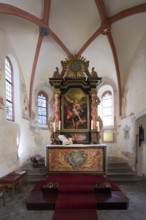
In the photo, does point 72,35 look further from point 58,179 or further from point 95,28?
point 58,179

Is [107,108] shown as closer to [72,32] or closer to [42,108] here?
[42,108]

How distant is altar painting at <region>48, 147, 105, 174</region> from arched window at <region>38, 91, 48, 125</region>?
13.5 feet

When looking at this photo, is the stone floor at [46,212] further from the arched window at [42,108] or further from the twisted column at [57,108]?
the arched window at [42,108]

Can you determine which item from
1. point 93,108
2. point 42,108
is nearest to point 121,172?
point 93,108

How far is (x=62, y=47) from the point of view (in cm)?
959

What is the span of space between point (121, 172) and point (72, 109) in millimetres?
3635

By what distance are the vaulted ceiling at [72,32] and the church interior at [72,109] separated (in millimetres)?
43

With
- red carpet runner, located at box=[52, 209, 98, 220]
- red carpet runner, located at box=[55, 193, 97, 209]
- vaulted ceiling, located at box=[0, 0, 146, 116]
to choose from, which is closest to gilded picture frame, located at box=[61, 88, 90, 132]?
vaulted ceiling, located at box=[0, 0, 146, 116]

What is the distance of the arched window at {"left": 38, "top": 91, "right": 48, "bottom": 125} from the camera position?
11.0 metres

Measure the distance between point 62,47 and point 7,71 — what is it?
10.8ft

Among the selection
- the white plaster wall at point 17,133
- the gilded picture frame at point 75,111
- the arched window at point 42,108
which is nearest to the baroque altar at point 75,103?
the gilded picture frame at point 75,111

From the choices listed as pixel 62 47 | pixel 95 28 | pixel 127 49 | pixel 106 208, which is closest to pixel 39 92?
pixel 62 47

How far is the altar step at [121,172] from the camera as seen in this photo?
24.9 ft

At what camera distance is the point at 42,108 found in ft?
36.6
